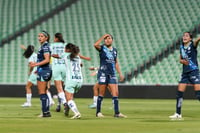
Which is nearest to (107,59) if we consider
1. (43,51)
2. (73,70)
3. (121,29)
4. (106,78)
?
(106,78)

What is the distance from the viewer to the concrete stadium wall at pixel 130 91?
32.0 meters

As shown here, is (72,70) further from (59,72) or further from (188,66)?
(59,72)

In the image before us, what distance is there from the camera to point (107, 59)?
17688 millimetres

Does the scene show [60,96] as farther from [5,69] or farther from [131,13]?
[131,13]

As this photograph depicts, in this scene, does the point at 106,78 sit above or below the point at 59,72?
below

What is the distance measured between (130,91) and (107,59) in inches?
588

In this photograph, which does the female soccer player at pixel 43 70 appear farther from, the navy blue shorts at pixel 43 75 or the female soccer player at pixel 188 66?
the female soccer player at pixel 188 66

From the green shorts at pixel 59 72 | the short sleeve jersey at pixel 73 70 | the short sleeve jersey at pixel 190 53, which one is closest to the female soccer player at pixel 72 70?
the short sleeve jersey at pixel 73 70

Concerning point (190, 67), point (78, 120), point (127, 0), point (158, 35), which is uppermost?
point (127, 0)

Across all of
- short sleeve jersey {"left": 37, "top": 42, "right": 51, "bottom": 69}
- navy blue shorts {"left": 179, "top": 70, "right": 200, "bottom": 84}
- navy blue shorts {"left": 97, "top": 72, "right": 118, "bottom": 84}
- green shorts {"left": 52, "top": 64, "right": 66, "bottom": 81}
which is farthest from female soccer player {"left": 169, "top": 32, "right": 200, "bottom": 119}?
green shorts {"left": 52, "top": 64, "right": 66, "bottom": 81}

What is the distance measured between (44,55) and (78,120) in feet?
6.86

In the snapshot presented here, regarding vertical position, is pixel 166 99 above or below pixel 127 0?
below

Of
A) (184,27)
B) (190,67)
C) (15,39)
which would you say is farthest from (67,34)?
(190,67)

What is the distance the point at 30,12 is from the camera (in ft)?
136
